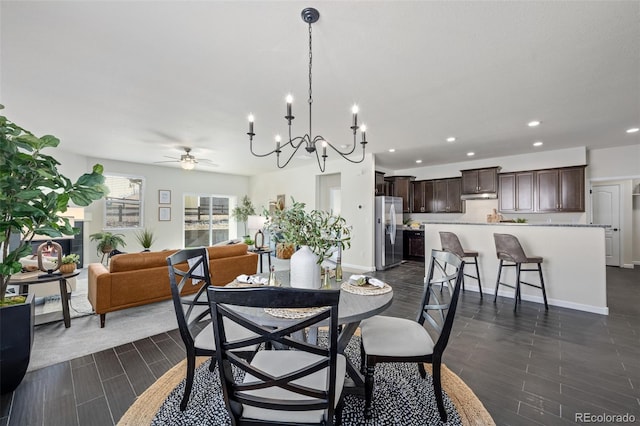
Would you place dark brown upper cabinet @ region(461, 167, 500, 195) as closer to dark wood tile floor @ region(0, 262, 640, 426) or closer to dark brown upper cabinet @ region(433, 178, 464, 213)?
dark brown upper cabinet @ region(433, 178, 464, 213)

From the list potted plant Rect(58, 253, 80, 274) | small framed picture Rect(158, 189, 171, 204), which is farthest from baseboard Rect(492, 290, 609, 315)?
small framed picture Rect(158, 189, 171, 204)

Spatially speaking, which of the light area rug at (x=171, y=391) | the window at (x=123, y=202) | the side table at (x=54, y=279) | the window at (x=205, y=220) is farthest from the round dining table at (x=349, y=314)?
the window at (x=205, y=220)

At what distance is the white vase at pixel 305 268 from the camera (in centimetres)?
169

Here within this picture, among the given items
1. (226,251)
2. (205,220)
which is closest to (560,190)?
(226,251)

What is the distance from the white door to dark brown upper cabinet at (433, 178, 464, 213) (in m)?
2.74

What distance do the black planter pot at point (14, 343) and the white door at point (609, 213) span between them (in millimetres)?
9095

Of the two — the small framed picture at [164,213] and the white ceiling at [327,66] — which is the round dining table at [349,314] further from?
the small framed picture at [164,213]

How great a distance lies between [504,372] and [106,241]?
742 centimetres

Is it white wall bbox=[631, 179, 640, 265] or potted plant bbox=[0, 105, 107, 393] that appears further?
white wall bbox=[631, 179, 640, 265]

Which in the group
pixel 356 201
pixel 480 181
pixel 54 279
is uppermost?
pixel 480 181

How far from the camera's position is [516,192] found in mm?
5797

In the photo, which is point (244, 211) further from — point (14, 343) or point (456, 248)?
point (14, 343)

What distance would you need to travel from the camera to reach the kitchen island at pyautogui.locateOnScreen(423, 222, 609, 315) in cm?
342

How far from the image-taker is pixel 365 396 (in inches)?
65.6
